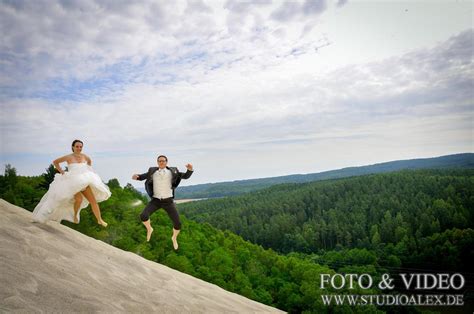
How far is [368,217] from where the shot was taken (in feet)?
384

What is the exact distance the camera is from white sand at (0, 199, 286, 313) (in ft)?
18.4

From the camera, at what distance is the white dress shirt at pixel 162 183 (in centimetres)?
871

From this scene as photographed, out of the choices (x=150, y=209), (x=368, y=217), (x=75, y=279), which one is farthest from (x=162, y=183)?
(x=368, y=217)

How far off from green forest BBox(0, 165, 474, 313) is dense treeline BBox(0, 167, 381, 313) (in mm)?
143

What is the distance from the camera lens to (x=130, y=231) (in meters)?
41.0

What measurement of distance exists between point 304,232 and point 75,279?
104561 millimetres

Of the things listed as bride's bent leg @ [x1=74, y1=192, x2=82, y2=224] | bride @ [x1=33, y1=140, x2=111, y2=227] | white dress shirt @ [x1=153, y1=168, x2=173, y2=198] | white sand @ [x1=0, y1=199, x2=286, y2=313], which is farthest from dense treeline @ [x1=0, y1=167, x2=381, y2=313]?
white dress shirt @ [x1=153, y1=168, x2=173, y2=198]

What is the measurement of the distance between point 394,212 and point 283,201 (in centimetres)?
3701

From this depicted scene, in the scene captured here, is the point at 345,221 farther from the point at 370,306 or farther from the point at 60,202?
the point at 60,202

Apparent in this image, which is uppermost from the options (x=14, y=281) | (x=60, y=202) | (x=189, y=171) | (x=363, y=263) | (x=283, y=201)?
(x=189, y=171)

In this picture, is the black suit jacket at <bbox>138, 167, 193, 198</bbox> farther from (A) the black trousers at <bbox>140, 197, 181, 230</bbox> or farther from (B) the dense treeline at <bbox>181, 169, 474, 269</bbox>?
Answer: (B) the dense treeline at <bbox>181, 169, 474, 269</bbox>

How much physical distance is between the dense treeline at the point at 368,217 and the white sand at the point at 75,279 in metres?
80.0

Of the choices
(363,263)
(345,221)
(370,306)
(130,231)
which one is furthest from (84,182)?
(345,221)

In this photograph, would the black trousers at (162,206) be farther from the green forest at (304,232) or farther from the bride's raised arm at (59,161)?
the green forest at (304,232)
